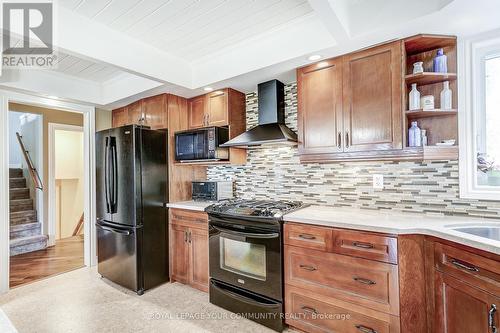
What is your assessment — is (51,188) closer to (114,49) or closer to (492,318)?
(114,49)

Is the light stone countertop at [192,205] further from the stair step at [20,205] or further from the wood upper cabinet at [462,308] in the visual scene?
the stair step at [20,205]

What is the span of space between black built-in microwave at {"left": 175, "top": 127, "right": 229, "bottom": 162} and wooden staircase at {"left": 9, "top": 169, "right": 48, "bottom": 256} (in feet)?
10.9

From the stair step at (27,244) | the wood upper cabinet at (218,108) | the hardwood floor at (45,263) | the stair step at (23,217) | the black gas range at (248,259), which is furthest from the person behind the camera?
the stair step at (23,217)

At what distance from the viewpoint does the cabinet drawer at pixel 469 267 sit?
118 centimetres

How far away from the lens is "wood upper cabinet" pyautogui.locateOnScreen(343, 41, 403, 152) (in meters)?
1.83

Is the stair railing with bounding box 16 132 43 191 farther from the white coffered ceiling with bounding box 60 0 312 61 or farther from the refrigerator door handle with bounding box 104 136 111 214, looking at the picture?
the white coffered ceiling with bounding box 60 0 312 61

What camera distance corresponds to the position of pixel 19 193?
15.4ft

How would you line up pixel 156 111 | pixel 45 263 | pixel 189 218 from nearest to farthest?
pixel 189 218 → pixel 156 111 → pixel 45 263

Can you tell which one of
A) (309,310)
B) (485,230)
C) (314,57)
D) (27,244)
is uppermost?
(314,57)

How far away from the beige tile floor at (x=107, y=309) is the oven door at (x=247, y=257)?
31cm

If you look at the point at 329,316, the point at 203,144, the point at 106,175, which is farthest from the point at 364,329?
the point at 106,175

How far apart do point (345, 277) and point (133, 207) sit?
2.13m

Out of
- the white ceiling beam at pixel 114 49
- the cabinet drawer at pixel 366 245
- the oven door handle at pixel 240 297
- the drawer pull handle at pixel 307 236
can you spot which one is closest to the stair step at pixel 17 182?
the white ceiling beam at pixel 114 49

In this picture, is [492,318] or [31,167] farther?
[31,167]
